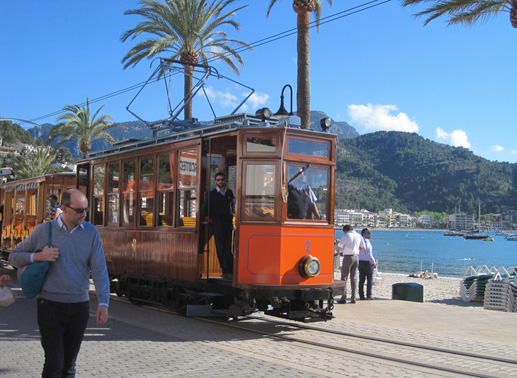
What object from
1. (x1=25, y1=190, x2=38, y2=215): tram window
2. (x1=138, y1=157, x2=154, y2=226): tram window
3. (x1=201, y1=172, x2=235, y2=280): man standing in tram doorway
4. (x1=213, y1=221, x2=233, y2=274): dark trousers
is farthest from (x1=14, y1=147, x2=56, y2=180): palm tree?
(x1=213, y1=221, x2=233, y2=274): dark trousers

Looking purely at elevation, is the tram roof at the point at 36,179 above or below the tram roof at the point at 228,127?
below

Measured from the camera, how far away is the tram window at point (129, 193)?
40.5ft

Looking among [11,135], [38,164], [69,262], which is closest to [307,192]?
[69,262]

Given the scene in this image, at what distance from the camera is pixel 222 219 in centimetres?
1016

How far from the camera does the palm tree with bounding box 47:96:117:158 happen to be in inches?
1425

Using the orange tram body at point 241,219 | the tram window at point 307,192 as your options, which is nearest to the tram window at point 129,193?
the orange tram body at point 241,219

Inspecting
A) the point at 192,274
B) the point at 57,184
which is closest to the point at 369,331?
the point at 192,274

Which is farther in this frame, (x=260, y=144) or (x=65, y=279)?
(x=260, y=144)

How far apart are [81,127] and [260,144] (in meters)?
29.3

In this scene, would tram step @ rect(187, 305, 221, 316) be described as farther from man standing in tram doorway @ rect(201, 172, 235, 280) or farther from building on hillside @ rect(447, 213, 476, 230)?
building on hillside @ rect(447, 213, 476, 230)

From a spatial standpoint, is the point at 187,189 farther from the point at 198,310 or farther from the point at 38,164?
the point at 38,164

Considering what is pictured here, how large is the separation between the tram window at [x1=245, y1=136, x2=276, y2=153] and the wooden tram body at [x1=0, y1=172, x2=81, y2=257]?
10314 mm

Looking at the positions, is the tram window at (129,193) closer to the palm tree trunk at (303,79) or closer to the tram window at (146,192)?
the tram window at (146,192)

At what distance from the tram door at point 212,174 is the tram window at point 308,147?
1.25 m
